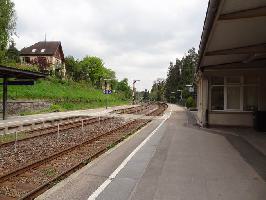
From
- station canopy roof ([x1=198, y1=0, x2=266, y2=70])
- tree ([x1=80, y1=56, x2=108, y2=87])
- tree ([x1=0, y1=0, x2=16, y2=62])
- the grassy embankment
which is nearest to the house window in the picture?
station canopy roof ([x1=198, y1=0, x2=266, y2=70])

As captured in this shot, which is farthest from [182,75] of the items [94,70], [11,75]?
[11,75]

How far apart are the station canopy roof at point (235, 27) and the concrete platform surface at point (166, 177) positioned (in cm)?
383

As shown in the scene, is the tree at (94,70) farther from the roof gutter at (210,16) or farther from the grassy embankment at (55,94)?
the roof gutter at (210,16)

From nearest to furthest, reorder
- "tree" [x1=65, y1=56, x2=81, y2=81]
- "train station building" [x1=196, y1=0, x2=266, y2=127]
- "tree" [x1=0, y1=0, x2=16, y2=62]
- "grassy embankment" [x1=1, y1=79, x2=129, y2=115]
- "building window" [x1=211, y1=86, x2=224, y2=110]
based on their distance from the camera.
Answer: "train station building" [x1=196, y1=0, x2=266, y2=127]
"building window" [x1=211, y1=86, x2=224, y2=110]
"grassy embankment" [x1=1, y1=79, x2=129, y2=115]
"tree" [x1=0, y1=0, x2=16, y2=62]
"tree" [x1=65, y1=56, x2=81, y2=81]

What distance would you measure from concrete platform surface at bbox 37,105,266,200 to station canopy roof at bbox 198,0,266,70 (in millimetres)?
3832

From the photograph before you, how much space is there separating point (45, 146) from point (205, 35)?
7491 millimetres

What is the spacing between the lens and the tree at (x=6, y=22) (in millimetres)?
48375

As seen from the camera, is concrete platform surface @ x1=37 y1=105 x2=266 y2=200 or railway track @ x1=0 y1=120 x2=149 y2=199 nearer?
concrete platform surface @ x1=37 y1=105 x2=266 y2=200

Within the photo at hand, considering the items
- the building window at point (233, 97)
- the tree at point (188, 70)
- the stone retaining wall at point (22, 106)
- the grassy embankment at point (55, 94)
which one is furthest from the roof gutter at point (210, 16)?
the tree at point (188, 70)

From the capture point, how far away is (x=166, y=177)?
30.0 ft

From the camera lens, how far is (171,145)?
14.9 meters

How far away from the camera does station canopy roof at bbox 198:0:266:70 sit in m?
9.42

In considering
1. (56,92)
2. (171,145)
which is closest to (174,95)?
(56,92)

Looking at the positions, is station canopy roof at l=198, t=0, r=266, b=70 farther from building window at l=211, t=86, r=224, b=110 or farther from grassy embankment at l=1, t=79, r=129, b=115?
grassy embankment at l=1, t=79, r=129, b=115
